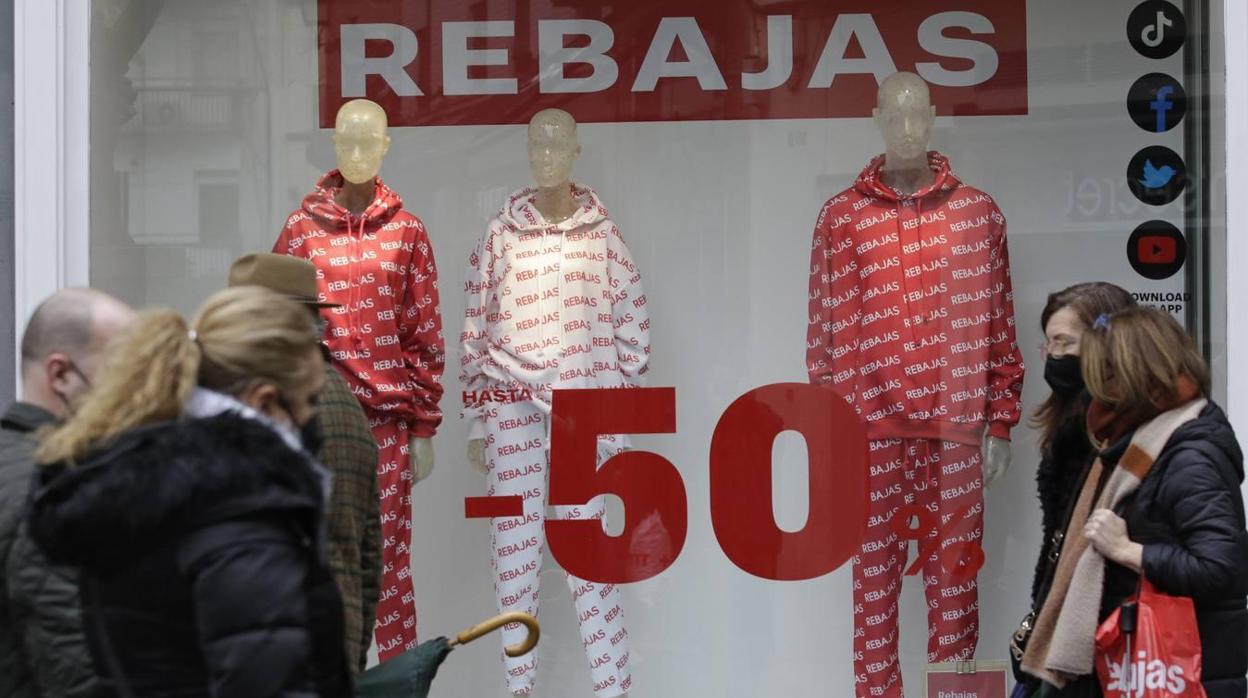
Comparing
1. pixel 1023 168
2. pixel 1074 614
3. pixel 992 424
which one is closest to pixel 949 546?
pixel 992 424

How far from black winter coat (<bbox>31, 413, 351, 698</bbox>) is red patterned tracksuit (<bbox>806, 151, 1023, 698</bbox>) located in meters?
2.96

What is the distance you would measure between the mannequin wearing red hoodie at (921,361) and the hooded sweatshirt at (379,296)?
3.88 feet

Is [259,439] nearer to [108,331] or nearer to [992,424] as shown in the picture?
[108,331]

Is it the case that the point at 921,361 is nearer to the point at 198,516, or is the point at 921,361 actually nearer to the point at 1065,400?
the point at 1065,400

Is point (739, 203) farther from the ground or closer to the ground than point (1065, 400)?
farther from the ground

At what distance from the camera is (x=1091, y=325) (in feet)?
11.1

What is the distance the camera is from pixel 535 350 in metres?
4.59

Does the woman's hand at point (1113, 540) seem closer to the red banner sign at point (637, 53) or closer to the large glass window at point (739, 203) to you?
the large glass window at point (739, 203)

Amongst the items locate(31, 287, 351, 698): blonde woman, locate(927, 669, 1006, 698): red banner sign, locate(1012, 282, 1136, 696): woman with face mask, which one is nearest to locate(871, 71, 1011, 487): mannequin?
locate(927, 669, 1006, 698): red banner sign

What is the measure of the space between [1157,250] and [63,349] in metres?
3.40

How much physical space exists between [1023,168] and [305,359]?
333cm

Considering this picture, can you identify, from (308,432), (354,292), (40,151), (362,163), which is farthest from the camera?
(362,163)

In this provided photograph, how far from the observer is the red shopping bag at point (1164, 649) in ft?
9.46

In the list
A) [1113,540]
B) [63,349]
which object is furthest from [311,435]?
[1113,540]
